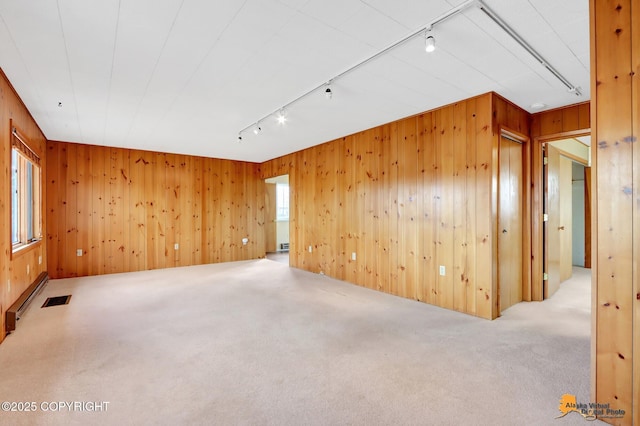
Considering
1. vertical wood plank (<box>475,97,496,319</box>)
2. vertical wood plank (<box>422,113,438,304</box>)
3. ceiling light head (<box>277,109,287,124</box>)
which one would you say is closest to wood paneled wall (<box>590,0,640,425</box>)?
vertical wood plank (<box>475,97,496,319</box>)

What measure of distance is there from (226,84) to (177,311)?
8.46ft

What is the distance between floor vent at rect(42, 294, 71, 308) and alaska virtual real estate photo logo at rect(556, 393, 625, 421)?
16.7 ft

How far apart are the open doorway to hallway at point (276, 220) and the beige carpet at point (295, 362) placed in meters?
5.11

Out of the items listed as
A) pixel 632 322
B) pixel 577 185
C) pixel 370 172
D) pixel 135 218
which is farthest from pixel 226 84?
pixel 577 185

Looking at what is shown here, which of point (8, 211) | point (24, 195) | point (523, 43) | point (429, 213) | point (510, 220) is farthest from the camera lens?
point (24, 195)

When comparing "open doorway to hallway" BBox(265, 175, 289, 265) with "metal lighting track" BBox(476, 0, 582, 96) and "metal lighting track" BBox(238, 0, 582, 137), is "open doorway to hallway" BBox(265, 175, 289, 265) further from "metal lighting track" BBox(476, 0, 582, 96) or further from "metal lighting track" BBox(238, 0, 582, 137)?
"metal lighting track" BBox(476, 0, 582, 96)

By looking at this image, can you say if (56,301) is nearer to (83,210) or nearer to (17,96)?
(83,210)

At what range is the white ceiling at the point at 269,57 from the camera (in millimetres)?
1869

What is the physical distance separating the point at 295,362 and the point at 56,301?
359 cm

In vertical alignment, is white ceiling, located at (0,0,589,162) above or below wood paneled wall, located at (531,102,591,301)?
above

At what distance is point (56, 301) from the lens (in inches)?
149

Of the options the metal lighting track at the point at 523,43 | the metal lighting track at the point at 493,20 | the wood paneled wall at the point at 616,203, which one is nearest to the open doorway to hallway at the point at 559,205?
the metal lighting track at the point at 523,43

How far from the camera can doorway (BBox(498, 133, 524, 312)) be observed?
3308mm

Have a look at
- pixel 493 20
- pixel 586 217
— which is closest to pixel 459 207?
pixel 493 20
